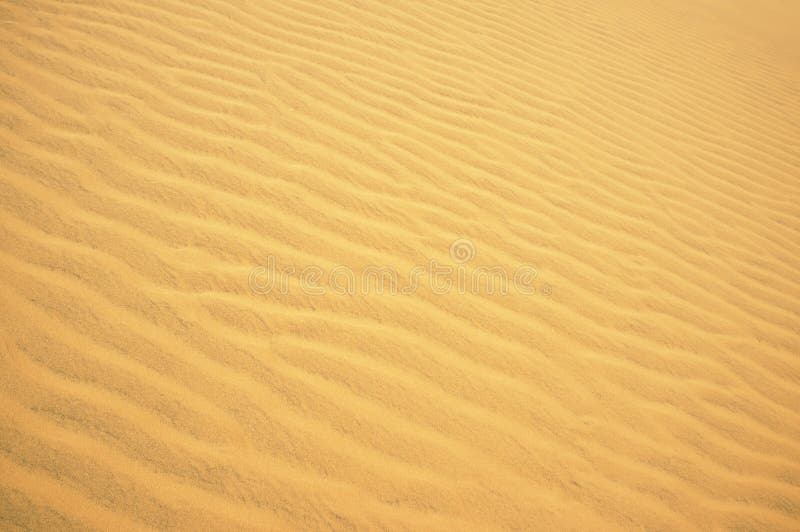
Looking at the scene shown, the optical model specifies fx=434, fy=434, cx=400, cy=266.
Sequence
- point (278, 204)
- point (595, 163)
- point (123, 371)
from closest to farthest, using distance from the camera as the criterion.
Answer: point (123, 371) < point (278, 204) < point (595, 163)

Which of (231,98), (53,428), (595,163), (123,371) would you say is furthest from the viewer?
(595,163)

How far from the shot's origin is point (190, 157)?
7.23ft

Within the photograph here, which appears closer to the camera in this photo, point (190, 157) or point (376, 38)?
point (190, 157)

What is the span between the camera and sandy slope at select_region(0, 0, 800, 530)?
1499 millimetres

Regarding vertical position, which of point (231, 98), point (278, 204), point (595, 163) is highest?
point (595, 163)

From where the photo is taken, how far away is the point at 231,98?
2551 millimetres

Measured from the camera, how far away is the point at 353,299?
193 cm

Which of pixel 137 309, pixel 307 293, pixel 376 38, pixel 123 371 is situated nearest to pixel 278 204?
pixel 307 293

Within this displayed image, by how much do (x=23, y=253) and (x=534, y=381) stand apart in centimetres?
218

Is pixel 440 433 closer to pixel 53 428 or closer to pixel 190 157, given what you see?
pixel 53 428

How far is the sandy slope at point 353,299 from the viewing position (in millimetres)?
1499

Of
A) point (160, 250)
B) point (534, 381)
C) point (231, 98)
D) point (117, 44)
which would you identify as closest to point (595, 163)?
point (534, 381)

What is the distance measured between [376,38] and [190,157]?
1.90 m

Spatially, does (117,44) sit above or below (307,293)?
above
